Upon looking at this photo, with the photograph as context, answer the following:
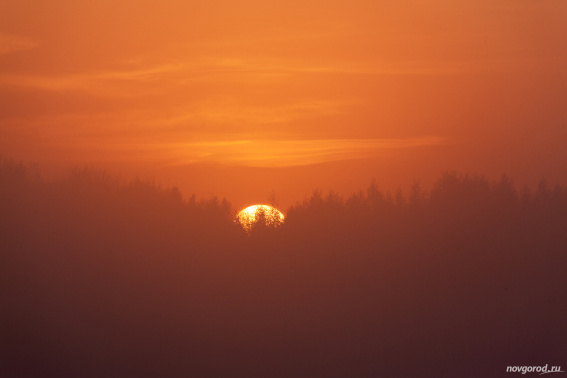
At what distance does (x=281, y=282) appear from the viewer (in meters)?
28.7

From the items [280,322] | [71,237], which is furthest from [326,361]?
[71,237]

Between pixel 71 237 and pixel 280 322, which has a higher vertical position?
pixel 71 237

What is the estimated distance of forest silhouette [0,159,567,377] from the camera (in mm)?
22906

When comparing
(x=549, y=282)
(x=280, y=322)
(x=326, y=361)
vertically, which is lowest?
(x=326, y=361)

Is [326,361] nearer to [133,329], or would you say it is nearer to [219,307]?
[219,307]

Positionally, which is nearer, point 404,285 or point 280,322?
point 280,322

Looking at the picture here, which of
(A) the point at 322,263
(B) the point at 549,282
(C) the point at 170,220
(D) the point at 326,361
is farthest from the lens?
(C) the point at 170,220

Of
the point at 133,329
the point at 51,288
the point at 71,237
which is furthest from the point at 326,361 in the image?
the point at 71,237

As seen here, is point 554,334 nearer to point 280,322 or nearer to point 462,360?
point 462,360

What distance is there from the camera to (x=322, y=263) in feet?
101

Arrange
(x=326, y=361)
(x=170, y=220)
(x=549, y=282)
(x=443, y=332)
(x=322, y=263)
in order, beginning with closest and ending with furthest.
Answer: (x=326, y=361)
(x=443, y=332)
(x=549, y=282)
(x=322, y=263)
(x=170, y=220)

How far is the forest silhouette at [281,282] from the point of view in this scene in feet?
75.2

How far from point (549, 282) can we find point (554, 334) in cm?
490

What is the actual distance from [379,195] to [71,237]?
14.4 meters
